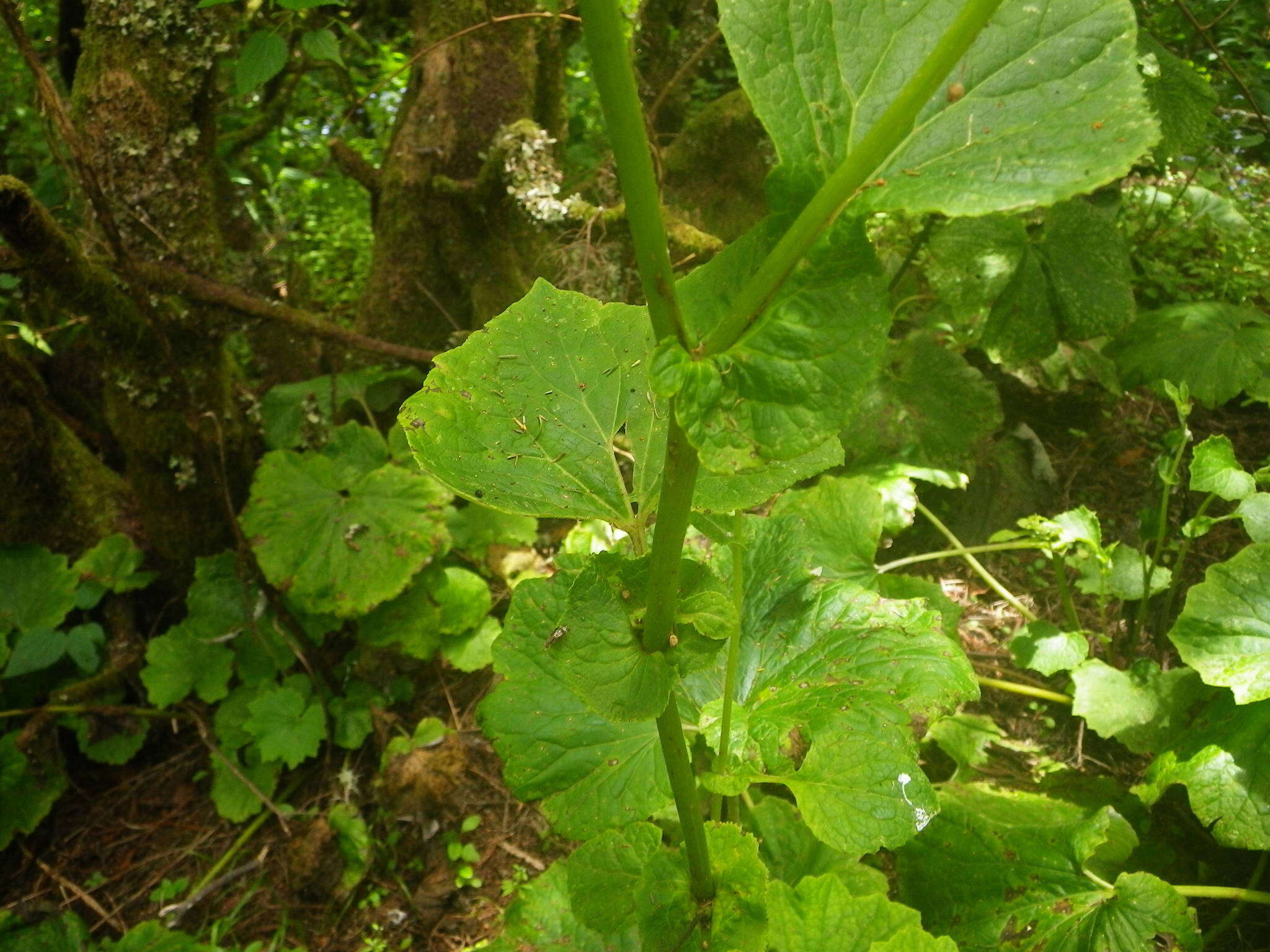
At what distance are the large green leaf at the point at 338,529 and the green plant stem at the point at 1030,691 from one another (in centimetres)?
167

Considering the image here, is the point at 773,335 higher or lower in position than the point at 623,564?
higher

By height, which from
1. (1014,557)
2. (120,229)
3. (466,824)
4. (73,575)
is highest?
(120,229)

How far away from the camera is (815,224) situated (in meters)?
0.46

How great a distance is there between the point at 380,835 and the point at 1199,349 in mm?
3030

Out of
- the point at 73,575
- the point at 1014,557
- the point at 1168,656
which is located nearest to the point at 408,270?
the point at 73,575

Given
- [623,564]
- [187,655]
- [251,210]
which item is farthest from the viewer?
[251,210]

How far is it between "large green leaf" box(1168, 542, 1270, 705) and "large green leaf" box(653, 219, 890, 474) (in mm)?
1635

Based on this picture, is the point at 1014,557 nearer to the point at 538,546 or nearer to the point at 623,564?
the point at 538,546

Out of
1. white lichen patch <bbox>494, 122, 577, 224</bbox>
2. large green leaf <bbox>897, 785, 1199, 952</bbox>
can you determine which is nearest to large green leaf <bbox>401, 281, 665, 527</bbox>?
large green leaf <bbox>897, 785, 1199, 952</bbox>

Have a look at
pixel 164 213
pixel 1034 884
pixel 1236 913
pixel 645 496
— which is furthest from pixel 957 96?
pixel 164 213

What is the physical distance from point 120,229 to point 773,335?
7.88ft

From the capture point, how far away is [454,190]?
2762mm

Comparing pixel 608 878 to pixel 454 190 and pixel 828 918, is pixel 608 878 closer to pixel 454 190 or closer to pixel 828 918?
pixel 828 918

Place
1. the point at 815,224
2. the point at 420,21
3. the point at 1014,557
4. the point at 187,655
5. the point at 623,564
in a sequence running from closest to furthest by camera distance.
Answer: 1. the point at 815,224
2. the point at 623,564
3. the point at 187,655
4. the point at 1014,557
5. the point at 420,21
